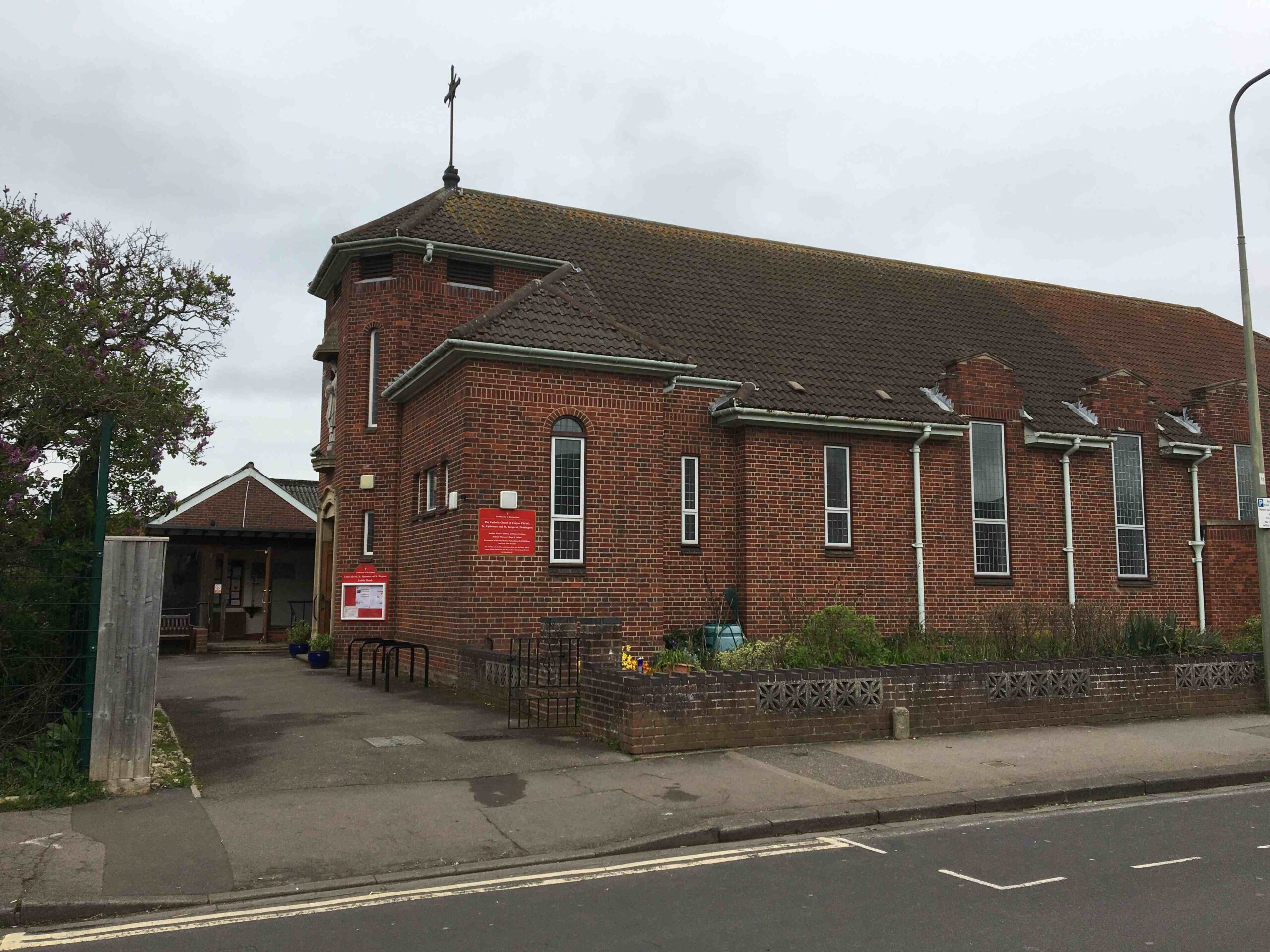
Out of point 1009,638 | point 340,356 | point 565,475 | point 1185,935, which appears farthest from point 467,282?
point 1185,935

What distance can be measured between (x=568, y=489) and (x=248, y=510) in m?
18.4

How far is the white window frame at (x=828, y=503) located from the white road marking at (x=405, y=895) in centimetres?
1048

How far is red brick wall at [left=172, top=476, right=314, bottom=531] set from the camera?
30266 mm

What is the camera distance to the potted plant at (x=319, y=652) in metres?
19.5

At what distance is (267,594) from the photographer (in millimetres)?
27594

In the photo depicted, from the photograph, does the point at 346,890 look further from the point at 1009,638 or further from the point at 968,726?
the point at 1009,638

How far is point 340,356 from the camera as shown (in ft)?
66.5

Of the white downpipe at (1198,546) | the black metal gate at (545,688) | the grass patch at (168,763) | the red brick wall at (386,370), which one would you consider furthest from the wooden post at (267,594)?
the white downpipe at (1198,546)

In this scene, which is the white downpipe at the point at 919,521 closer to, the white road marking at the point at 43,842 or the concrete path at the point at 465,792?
the concrete path at the point at 465,792

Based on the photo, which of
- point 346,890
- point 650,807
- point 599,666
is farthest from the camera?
point 599,666

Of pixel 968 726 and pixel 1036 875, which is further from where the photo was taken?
pixel 968 726

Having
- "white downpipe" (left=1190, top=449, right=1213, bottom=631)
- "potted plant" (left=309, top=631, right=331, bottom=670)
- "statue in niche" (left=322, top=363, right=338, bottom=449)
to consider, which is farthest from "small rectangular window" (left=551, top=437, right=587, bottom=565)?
"white downpipe" (left=1190, top=449, right=1213, bottom=631)

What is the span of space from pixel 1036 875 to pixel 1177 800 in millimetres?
3698

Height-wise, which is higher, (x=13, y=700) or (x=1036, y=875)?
(x=13, y=700)
